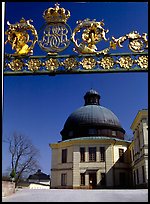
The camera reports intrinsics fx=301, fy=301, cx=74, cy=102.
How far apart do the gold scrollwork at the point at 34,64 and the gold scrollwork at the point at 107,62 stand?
1.80 m

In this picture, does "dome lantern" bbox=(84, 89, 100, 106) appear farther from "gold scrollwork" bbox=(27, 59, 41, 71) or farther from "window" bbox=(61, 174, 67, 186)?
"gold scrollwork" bbox=(27, 59, 41, 71)

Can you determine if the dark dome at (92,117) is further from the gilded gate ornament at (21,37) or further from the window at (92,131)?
the gilded gate ornament at (21,37)

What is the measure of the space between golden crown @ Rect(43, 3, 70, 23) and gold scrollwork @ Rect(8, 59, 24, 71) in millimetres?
1484

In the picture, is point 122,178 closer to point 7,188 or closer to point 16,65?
point 7,188

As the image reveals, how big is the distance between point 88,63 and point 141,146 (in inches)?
856

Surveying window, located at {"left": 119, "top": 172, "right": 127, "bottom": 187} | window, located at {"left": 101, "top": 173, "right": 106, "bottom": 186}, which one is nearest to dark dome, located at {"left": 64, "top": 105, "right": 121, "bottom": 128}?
window, located at {"left": 119, "top": 172, "right": 127, "bottom": 187}

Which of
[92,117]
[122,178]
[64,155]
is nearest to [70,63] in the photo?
[122,178]

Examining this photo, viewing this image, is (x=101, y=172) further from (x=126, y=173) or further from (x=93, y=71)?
(x=93, y=71)

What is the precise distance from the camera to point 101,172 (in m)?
36.4

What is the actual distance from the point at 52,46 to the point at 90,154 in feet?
96.2

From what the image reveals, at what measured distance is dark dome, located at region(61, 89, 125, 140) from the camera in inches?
1567

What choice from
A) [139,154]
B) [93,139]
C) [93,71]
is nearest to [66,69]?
[93,71]

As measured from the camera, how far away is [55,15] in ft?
29.1

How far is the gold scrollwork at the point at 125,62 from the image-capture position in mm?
8750
